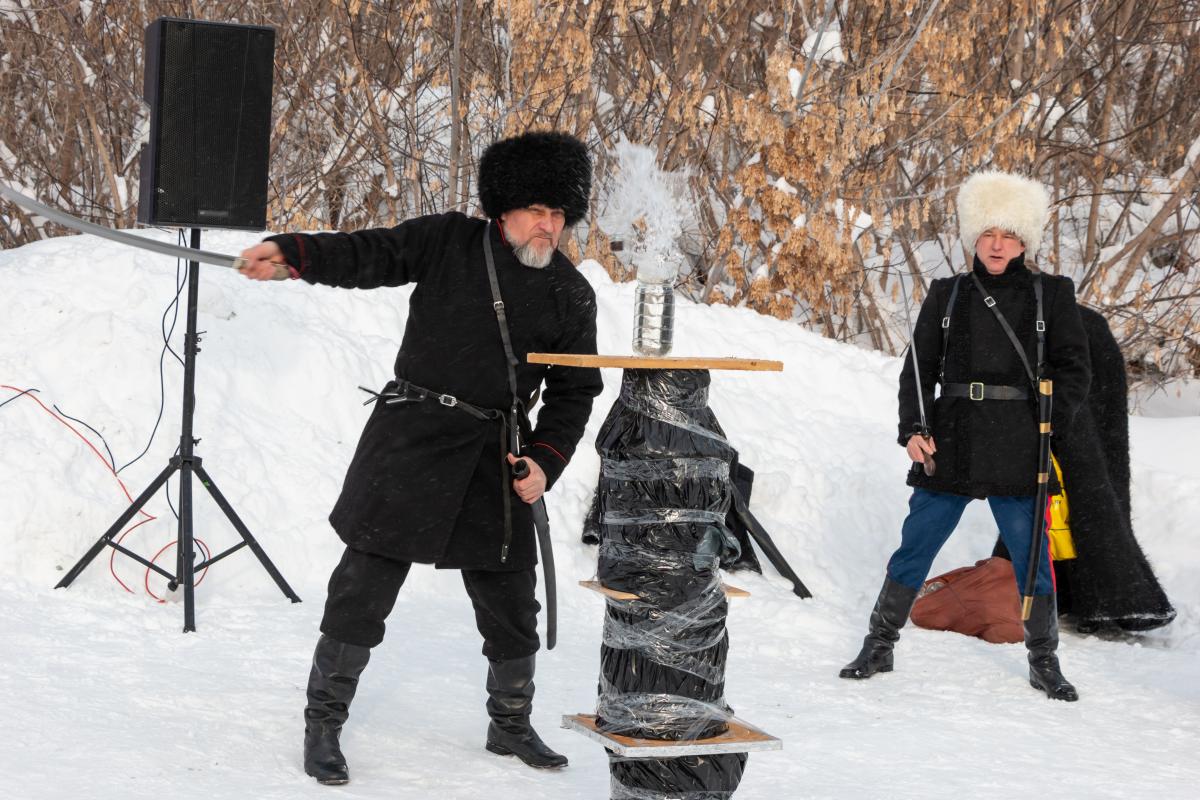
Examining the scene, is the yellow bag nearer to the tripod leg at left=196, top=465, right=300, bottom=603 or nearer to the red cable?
the tripod leg at left=196, top=465, right=300, bottom=603

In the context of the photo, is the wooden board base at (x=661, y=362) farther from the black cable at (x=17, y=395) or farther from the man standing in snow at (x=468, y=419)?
the black cable at (x=17, y=395)

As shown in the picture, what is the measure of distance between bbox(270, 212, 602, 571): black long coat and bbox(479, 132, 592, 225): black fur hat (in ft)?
0.37

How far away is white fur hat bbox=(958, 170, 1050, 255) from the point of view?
15.4 feet

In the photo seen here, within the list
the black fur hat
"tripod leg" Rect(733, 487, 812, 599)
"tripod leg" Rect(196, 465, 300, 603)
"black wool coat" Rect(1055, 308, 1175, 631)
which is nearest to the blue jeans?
"black wool coat" Rect(1055, 308, 1175, 631)

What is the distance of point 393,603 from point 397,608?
2.11m

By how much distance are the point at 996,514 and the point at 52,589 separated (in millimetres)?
3709

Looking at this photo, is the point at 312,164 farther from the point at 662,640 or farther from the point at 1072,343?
the point at 662,640

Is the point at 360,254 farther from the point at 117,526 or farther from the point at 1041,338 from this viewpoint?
the point at 1041,338

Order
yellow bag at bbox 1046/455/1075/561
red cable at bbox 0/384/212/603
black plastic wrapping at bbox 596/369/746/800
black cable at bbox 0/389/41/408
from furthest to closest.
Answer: black cable at bbox 0/389/41/408 < yellow bag at bbox 1046/455/1075/561 < red cable at bbox 0/384/212/603 < black plastic wrapping at bbox 596/369/746/800

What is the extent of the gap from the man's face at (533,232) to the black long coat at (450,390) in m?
0.04

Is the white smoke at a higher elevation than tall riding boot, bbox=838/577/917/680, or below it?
higher

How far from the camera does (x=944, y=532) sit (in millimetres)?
4824

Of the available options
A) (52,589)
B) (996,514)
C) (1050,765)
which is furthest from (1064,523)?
(52,589)

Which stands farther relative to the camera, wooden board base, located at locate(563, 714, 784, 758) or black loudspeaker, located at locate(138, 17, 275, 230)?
black loudspeaker, located at locate(138, 17, 275, 230)
